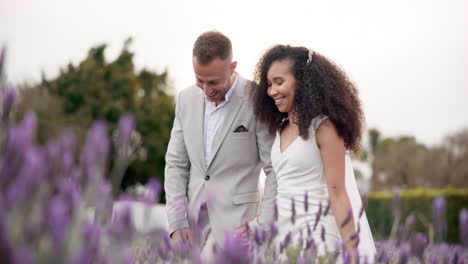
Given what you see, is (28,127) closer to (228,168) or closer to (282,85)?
(282,85)

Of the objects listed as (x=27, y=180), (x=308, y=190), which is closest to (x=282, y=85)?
(x=308, y=190)

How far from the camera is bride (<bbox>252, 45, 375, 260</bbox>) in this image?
138 inches

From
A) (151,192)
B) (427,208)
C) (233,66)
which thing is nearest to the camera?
(151,192)

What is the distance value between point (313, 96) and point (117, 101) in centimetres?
2980

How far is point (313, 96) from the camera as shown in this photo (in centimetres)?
382

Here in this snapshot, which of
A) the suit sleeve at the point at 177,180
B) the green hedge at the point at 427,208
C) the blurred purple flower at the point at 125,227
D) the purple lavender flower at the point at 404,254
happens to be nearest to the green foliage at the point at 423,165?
the green hedge at the point at 427,208

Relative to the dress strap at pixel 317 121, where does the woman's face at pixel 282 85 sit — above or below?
above

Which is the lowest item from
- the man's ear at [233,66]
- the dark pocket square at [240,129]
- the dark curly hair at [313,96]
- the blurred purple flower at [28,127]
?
the blurred purple flower at [28,127]

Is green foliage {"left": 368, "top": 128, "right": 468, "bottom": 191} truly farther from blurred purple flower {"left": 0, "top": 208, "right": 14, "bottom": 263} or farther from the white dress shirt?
blurred purple flower {"left": 0, "top": 208, "right": 14, "bottom": 263}

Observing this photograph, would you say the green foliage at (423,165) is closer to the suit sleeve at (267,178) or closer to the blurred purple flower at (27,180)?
the suit sleeve at (267,178)

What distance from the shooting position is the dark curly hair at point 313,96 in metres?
3.73

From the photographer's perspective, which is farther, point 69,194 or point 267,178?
point 267,178

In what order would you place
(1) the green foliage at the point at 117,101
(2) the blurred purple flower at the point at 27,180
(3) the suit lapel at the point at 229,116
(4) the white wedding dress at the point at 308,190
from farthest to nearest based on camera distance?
(1) the green foliage at the point at 117,101, (3) the suit lapel at the point at 229,116, (4) the white wedding dress at the point at 308,190, (2) the blurred purple flower at the point at 27,180

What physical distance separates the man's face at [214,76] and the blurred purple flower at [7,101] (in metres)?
2.60
